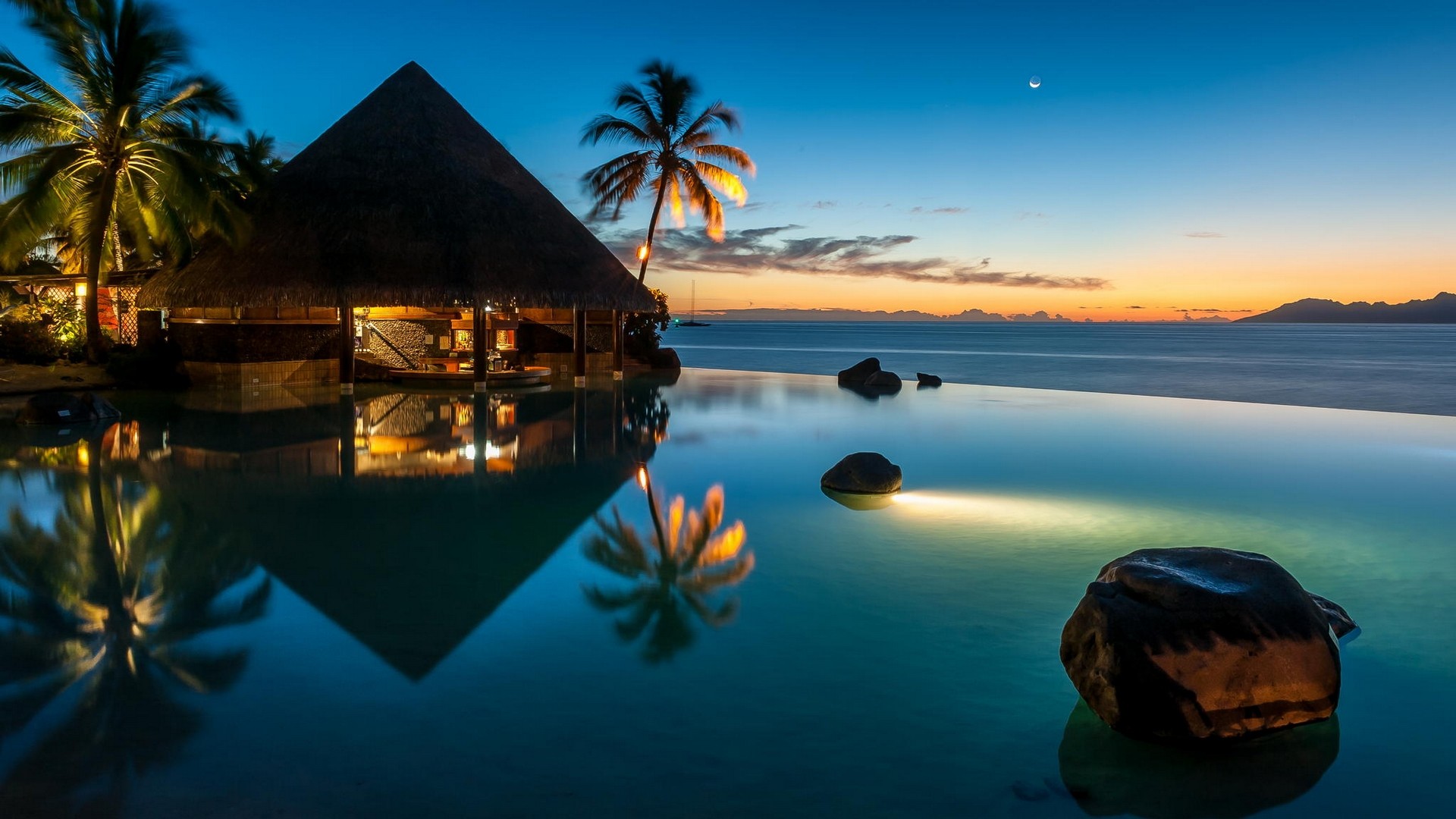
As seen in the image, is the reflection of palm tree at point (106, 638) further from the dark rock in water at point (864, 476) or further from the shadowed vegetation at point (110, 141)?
the shadowed vegetation at point (110, 141)

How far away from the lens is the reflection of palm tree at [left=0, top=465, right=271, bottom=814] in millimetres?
3172

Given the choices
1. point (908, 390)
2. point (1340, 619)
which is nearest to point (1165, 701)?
point (1340, 619)

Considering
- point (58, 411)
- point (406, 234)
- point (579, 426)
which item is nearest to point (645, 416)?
point (579, 426)

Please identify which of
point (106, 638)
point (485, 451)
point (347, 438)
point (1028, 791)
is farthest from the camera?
point (347, 438)

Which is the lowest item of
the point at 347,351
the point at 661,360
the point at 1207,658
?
the point at 1207,658

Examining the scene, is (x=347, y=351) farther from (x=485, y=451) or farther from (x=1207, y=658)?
(x=1207, y=658)

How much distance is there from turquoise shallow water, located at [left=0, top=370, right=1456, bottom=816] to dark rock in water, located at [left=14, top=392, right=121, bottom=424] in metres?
2.21

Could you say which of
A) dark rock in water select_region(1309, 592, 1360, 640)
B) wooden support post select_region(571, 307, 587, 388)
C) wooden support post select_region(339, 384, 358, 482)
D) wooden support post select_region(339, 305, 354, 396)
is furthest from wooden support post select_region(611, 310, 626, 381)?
dark rock in water select_region(1309, 592, 1360, 640)

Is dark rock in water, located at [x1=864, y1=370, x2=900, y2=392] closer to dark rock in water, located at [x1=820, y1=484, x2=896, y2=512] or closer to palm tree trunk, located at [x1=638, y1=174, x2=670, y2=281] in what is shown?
palm tree trunk, located at [x1=638, y1=174, x2=670, y2=281]

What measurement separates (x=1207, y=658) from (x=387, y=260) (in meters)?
14.9

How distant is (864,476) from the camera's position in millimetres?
8484

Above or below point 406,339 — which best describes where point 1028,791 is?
below

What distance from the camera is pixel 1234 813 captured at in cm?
306

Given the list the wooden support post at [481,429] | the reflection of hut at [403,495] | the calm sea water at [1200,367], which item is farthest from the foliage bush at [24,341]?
the calm sea water at [1200,367]
